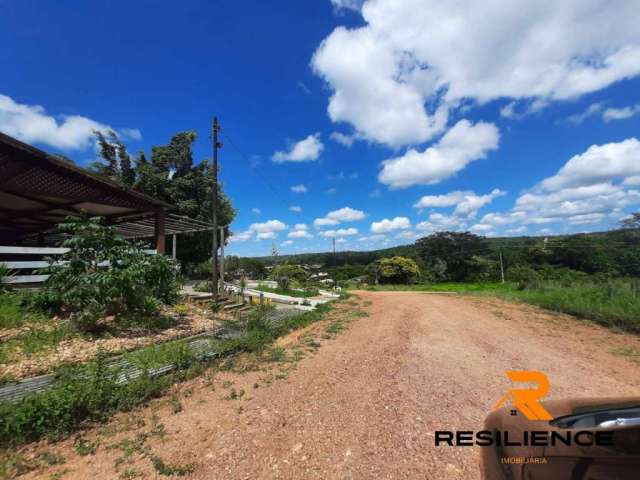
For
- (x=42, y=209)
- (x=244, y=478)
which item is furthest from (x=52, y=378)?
(x=42, y=209)

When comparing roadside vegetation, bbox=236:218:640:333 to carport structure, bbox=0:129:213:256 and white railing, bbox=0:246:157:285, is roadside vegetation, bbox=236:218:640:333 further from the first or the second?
white railing, bbox=0:246:157:285

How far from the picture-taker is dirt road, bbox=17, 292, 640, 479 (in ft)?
7.77

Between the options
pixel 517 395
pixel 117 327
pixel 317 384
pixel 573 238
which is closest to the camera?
pixel 517 395

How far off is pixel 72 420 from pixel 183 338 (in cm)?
275

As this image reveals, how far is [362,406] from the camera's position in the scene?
3.32 m

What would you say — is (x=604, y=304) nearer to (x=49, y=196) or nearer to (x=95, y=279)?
(x=95, y=279)

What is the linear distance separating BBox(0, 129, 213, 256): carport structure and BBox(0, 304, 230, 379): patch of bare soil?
2.49 meters

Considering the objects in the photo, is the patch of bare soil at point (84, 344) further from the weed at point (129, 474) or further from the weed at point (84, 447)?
the weed at point (129, 474)

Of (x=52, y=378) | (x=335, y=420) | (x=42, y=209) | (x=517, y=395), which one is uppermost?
(x=42, y=209)

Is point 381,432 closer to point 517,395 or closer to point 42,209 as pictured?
point 517,395

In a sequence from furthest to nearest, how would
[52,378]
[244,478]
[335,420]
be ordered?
[52,378] < [335,420] < [244,478]

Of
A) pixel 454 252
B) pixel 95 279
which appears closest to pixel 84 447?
pixel 95 279

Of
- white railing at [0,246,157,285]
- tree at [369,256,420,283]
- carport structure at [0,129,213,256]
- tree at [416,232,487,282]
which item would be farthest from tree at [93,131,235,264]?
tree at [416,232,487,282]

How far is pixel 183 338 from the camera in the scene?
18.6 ft
